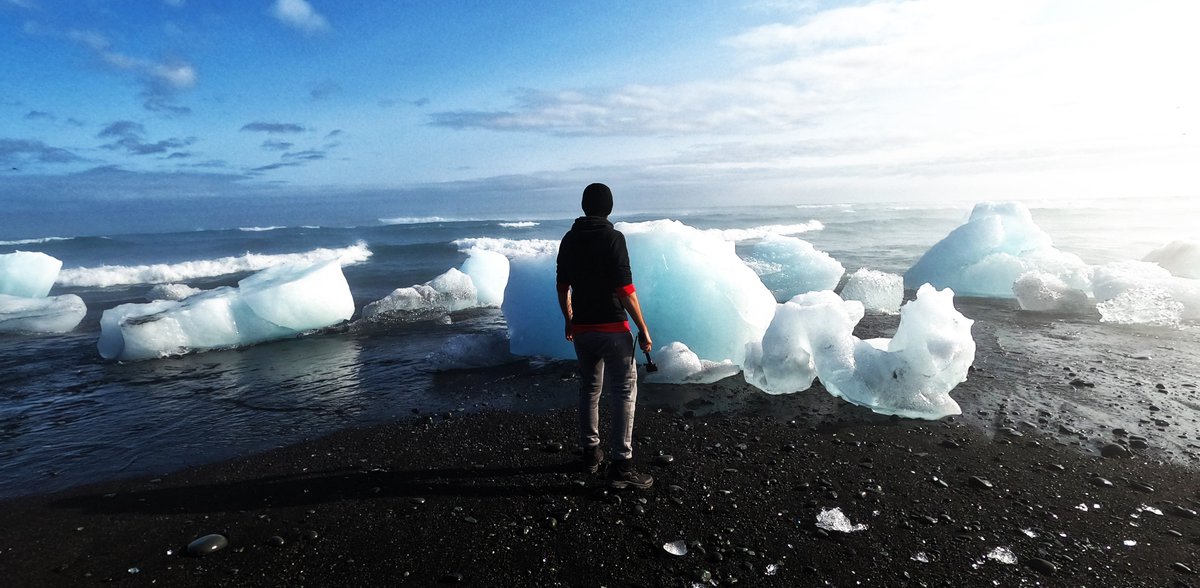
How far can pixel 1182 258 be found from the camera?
12281mm

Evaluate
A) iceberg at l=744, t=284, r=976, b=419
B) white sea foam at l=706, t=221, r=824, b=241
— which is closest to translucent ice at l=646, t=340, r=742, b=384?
iceberg at l=744, t=284, r=976, b=419

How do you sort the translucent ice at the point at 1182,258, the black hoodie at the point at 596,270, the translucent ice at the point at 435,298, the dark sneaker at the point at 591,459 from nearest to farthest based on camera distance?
the black hoodie at the point at 596,270
the dark sneaker at the point at 591,459
the translucent ice at the point at 435,298
the translucent ice at the point at 1182,258

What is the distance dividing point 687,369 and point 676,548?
131 inches

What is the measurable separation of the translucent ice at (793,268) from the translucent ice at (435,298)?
20.7 ft

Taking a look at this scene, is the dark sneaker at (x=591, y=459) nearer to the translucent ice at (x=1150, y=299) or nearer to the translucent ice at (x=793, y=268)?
the translucent ice at (x=1150, y=299)

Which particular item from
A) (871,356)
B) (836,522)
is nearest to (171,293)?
(871,356)

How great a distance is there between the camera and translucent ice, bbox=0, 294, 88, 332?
10844 mm

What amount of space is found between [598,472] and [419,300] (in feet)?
29.0

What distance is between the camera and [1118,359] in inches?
274

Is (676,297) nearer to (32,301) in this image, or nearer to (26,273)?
(32,301)

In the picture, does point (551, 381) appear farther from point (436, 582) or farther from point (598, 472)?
point (436, 582)

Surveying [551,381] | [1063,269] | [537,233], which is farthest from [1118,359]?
[537,233]

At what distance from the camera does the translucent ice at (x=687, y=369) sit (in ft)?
21.2

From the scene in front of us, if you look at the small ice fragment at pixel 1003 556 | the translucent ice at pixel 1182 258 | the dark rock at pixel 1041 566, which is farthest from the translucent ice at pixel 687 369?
the translucent ice at pixel 1182 258
